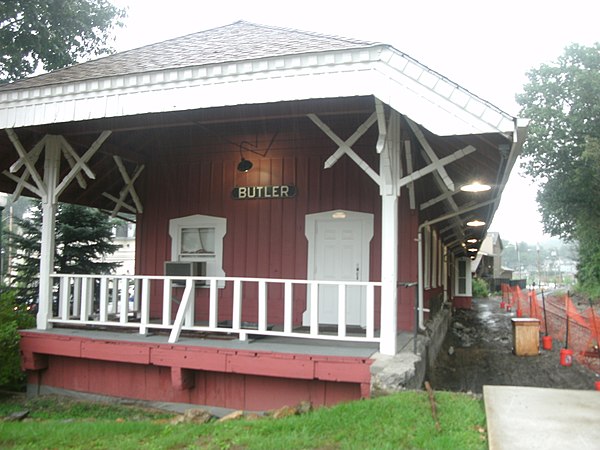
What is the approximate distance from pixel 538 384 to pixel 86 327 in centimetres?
717

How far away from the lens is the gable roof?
5461 mm

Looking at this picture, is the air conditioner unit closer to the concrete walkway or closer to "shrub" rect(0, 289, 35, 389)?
"shrub" rect(0, 289, 35, 389)

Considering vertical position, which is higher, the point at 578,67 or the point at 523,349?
the point at 578,67

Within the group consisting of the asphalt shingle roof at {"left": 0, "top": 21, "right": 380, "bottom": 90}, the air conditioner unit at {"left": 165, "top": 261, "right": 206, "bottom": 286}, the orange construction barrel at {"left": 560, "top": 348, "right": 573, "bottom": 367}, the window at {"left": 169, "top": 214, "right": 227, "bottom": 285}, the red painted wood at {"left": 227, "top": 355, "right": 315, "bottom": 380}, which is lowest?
the orange construction barrel at {"left": 560, "top": 348, "right": 573, "bottom": 367}

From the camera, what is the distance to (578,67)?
33.7m

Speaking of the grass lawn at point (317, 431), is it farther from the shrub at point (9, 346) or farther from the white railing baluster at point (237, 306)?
the shrub at point (9, 346)

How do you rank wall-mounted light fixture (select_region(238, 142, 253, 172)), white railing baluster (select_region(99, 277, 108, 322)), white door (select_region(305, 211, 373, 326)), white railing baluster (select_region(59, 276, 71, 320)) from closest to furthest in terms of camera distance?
white railing baluster (select_region(99, 277, 108, 322))
white railing baluster (select_region(59, 276, 71, 320))
white door (select_region(305, 211, 373, 326))
wall-mounted light fixture (select_region(238, 142, 253, 172))

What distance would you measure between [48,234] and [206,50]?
363cm

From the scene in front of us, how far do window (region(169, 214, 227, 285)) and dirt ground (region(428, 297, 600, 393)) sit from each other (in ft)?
13.6

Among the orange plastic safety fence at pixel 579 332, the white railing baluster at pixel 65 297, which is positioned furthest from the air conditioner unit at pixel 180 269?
the orange plastic safety fence at pixel 579 332

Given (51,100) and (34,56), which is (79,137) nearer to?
(51,100)

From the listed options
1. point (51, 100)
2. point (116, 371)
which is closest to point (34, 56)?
point (51, 100)

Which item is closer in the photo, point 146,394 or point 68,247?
point 146,394

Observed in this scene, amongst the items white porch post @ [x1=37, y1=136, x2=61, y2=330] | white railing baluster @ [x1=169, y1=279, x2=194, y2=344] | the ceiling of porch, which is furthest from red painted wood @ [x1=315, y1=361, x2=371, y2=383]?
white porch post @ [x1=37, y1=136, x2=61, y2=330]
